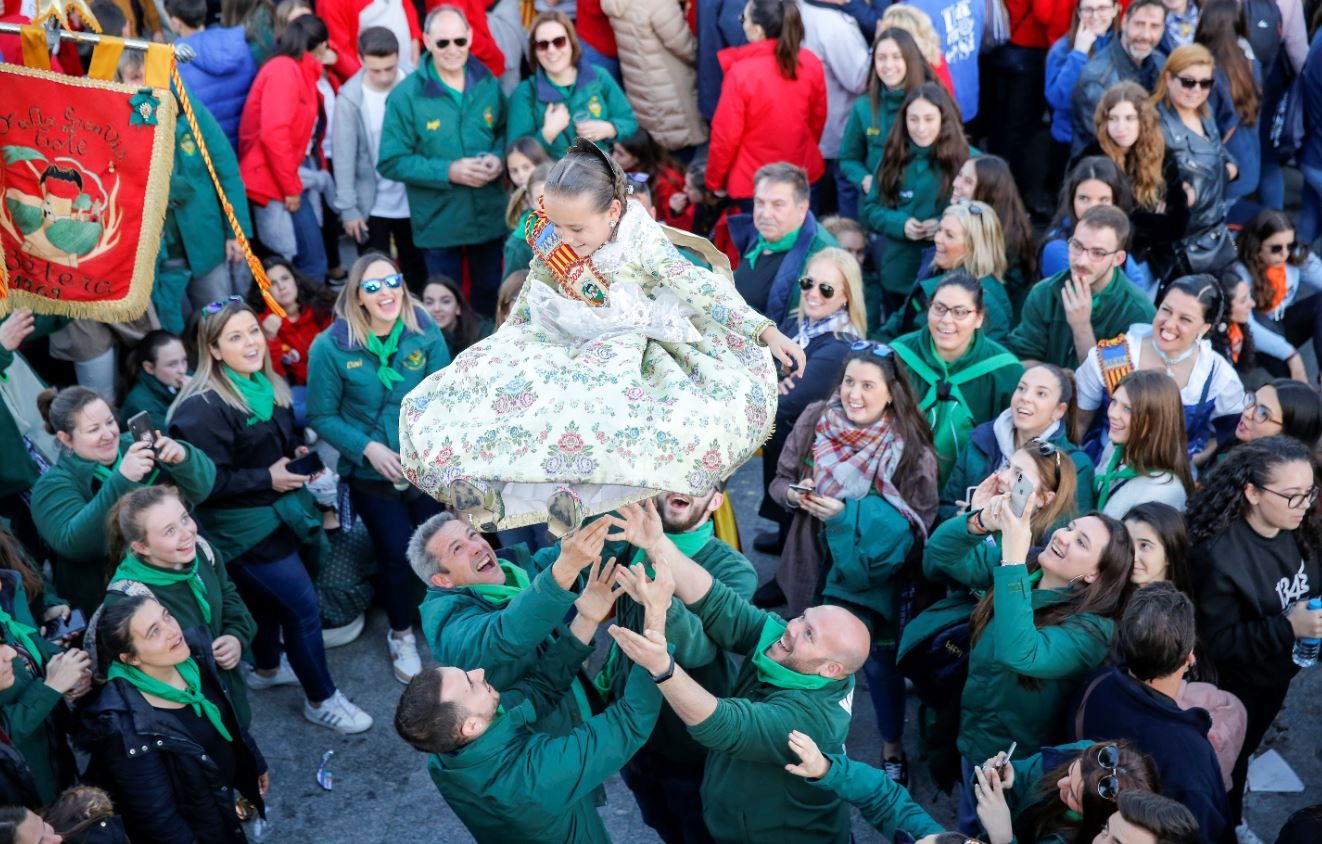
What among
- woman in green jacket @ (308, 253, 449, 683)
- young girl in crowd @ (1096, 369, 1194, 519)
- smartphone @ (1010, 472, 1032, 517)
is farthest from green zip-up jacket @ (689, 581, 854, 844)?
woman in green jacket @ (308, 253, 449, 683)

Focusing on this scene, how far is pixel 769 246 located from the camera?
650cm

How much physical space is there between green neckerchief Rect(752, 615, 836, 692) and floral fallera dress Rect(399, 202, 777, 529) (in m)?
0.78

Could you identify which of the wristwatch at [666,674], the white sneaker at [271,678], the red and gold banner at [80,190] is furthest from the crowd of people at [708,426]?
the red and gold banner at [80,190]

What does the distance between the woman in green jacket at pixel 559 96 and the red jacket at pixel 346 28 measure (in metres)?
1.15

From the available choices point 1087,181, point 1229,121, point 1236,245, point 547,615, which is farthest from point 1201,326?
point 547,615

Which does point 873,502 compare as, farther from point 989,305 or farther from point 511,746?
point 511,746

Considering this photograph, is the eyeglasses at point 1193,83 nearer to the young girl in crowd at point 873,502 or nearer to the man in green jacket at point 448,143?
the young girl in crowd at point 873,502

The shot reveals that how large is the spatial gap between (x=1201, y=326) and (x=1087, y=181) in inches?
54.2

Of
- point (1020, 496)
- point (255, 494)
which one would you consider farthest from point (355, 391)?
point (1020, 496)

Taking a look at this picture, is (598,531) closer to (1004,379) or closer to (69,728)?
(69,728)

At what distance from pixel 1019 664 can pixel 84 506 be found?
11.7 ft

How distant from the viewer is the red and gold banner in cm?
534

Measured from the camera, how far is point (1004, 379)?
18.9ft

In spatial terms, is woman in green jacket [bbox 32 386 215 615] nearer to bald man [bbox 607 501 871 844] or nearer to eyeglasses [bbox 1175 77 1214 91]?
bald man [bbox 607 501 871 844]
